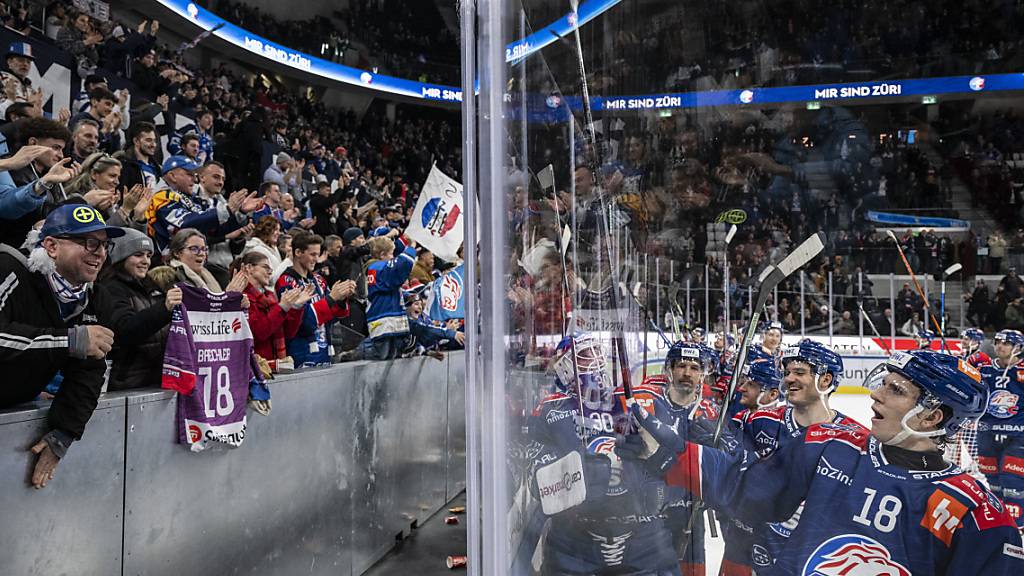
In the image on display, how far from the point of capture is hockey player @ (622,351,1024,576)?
0.64 m

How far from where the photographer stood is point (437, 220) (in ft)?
13.1

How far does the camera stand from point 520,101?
89cm

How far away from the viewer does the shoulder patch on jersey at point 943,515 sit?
25.4 inches

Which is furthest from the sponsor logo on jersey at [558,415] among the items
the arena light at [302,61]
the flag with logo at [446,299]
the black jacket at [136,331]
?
the arena light at [302,61]

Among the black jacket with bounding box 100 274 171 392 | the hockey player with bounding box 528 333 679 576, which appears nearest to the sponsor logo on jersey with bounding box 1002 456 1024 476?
the hockey player with bounding box 528 333 679 576

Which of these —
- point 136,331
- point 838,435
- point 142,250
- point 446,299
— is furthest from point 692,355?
point 446,299

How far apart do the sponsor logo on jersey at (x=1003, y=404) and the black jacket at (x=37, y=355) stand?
6.32ft

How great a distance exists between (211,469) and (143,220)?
110cm

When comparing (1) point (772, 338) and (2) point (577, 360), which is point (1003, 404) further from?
(2) point (577, 360)

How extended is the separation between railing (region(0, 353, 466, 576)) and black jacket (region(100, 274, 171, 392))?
19 centimetres

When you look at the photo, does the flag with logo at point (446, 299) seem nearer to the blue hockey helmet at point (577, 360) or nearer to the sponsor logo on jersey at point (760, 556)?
the blue hockey helmet at point (577, 360)

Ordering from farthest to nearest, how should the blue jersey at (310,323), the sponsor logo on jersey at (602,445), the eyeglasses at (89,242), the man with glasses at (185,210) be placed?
the blue jersey at (310,323)
the man with glasses at (185,210)
the eyeglasses at (89,242)
the sponsor logo on jersey at (602,445)

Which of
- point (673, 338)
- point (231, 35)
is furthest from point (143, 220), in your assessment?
point (231, 35)

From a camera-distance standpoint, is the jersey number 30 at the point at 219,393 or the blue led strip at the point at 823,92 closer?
the blue led strip at the point at 823,92
